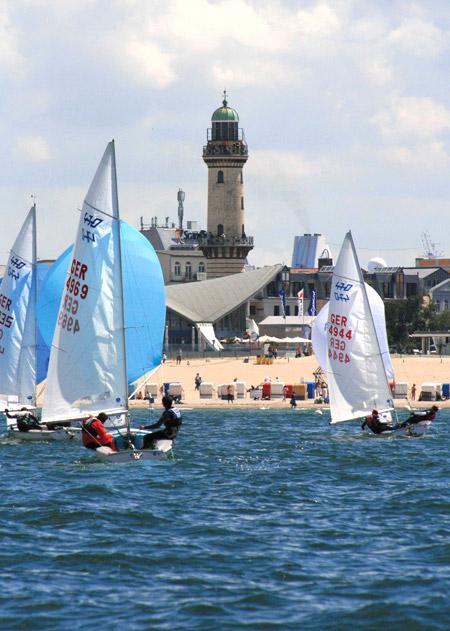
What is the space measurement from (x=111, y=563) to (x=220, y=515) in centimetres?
552

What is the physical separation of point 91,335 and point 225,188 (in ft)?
363

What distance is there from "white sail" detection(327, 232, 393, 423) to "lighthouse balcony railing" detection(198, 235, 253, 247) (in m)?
99.2

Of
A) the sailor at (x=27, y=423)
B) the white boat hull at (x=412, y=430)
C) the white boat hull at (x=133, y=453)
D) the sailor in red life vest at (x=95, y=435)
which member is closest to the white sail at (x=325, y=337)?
the white boat hull at (x=412, y=430)

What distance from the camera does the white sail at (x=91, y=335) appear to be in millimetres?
38719

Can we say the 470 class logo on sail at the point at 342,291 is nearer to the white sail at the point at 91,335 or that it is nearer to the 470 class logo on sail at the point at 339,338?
the 470 class logo on sail at the point at 339,338

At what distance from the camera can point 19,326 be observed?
1997 inches

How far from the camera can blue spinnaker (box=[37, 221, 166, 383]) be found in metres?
50.6

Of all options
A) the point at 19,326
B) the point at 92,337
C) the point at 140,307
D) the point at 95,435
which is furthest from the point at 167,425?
the point at 140,307

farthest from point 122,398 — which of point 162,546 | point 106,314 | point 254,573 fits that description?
point 254,573

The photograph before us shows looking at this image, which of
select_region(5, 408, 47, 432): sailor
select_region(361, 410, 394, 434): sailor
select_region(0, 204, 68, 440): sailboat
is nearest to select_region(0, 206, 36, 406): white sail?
select_region(0, 204, 68, 440): sailboat

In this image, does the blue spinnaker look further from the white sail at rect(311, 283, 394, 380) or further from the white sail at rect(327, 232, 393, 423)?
the white sail at rect(311, 283, 394, 380)

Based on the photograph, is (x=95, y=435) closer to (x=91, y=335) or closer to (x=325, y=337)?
(x=91, y=335)

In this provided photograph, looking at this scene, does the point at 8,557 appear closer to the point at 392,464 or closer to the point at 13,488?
the point at 13,488

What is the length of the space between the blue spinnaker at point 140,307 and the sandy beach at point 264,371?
2413cm
